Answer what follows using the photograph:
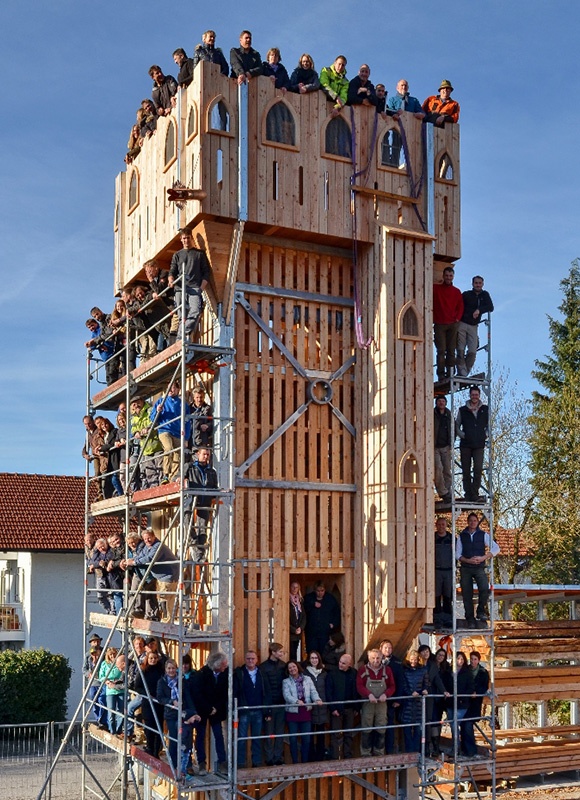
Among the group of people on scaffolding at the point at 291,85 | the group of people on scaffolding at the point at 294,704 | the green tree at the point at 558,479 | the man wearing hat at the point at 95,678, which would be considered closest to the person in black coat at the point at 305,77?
the group of people on scaffolding at the point at 291,85

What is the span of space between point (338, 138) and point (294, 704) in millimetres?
8731

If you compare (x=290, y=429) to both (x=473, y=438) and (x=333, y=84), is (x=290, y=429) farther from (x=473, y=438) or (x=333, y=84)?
(x=333, y=84)

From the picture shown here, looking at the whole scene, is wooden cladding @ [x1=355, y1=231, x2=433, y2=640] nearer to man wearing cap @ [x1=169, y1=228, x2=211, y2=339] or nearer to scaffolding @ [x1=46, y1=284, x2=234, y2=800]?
scaffolding @ [x1=46, y1=284, x2=234, y2=800]

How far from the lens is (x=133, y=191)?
1942cm

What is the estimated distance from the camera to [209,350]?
50.3 feet

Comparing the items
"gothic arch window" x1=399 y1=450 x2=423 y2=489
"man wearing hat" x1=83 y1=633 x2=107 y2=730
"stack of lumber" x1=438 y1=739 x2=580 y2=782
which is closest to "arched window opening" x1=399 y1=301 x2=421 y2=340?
"gothic arch window" x1=399 y1=450 x2=423 y2=489

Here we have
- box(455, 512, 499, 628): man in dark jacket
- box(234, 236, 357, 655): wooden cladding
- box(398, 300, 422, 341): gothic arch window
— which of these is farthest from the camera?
box(398, 300, 422, 341): gothic arch window

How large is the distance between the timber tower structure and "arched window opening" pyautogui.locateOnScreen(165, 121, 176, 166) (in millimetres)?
39

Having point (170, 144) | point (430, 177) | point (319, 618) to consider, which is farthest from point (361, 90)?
point (319, 618)

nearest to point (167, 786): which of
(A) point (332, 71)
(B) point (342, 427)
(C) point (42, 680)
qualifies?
(B) point (342, 427)

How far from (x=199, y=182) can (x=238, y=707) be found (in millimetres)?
7522

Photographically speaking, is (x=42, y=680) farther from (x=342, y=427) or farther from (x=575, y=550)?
(x=575, y=550)

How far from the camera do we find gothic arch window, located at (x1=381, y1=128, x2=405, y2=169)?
17.7 metres

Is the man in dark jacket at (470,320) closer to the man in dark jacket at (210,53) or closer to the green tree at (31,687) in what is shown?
the man in dark jacket at (210,53)
